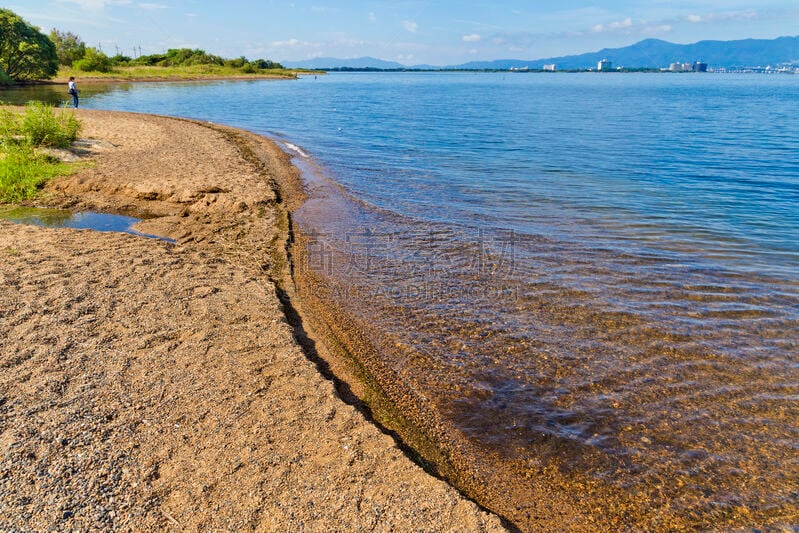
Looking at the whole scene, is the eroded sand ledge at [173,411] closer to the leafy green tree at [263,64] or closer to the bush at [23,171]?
the bush at [23,171]

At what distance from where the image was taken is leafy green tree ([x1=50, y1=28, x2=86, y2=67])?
280 feet

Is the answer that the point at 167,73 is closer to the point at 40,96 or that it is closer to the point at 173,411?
the point at 40,96

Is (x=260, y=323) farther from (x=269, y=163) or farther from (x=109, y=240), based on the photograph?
(x=269, y=163)

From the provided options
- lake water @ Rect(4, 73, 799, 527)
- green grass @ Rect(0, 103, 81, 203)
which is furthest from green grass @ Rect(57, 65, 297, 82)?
lake water @ Rect(4, 73, 799, 527)

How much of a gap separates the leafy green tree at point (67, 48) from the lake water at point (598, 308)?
91.2 meters

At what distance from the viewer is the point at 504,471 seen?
5.07 meters

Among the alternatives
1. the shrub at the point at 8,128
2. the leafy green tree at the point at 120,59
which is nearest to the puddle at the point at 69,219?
the shrub at the point at 8,128

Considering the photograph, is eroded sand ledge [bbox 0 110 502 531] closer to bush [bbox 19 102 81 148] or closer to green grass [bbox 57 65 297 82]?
bush [bbox 19 102 81 148]

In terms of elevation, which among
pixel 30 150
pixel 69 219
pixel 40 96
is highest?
pixel 40 96

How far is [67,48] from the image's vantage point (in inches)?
3452

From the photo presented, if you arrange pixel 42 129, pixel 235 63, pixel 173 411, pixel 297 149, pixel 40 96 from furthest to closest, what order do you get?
1. pixel 235 63
2. pixel 40 96
3. pixel 297 149
4. pixel 42 129
5. pixel 173 411

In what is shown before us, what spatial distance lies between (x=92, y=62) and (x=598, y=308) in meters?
102

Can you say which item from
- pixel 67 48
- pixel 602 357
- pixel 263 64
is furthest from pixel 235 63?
pixel 602 357

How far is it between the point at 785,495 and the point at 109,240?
1159 cm
